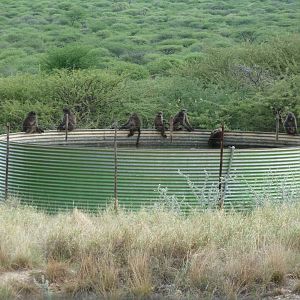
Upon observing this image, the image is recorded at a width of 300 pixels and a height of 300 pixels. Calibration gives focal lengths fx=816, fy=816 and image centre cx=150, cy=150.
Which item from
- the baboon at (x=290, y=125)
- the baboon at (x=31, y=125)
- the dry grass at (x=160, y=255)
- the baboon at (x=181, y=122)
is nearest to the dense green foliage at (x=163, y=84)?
the baboon at (x=290, y=125)

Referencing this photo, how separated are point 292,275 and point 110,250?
2293 mm

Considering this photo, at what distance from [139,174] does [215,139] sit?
3670mm

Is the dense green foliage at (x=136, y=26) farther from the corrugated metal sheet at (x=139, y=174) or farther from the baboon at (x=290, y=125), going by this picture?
the corrugated metal sheet at (x=139, y=174)

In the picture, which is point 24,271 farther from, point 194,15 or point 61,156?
point 194,15

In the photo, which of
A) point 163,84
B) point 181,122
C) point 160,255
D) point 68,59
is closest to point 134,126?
point 181,122

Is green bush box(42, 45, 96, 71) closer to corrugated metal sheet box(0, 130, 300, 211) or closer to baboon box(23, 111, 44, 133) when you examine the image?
baboon box(23, 111, 44, 133)

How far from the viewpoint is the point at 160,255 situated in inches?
406

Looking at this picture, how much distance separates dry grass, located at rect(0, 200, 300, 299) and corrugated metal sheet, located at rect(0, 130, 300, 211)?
408 cm

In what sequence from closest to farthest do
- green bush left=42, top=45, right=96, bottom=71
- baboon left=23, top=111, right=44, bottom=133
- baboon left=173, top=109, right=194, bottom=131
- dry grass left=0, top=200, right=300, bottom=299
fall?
1. dry grass left=0, top=200, right=300, bottom=299
2. baboon left=23, top=111, right=44, bottom=133
3. baboon left=173, top=109, right=194, bottom=131
4. green bush left=42, top=45, right=96, bottom=71

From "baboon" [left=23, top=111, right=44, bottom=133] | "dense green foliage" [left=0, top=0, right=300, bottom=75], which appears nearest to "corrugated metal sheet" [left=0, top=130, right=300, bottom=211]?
"baboon" [left=23, top=111, right=44, bottom=133]

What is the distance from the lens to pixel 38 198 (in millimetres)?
16281

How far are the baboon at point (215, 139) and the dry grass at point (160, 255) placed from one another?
23.9ft

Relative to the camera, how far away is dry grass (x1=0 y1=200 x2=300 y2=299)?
386 inches

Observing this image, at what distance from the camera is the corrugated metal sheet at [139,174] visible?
51.2 feet
